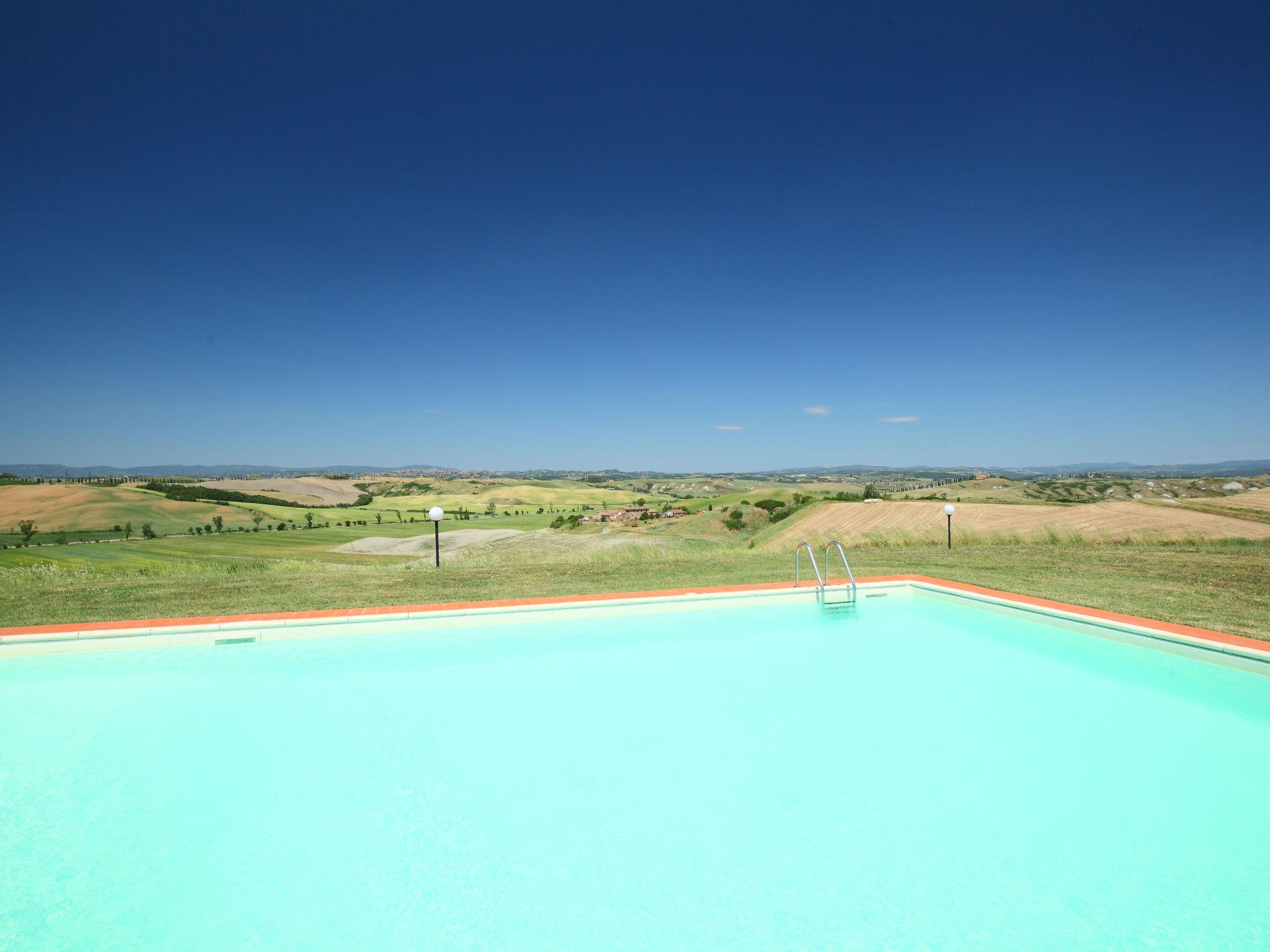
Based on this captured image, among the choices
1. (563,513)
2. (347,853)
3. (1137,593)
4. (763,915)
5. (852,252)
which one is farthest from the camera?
(563,513)

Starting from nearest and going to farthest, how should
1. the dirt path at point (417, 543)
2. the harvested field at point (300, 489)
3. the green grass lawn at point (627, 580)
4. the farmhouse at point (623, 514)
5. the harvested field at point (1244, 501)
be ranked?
the green grass lawn at point (627, 580) → the harvested field at point (1244, 501) → the dirt path at point (417, 543) → the farmhouse at point (623, 514) → the harvested field at point (300, 489)

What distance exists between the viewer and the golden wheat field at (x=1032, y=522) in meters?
12.4

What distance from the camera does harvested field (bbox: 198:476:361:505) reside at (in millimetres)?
43656

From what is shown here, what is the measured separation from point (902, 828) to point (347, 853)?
2.74 m

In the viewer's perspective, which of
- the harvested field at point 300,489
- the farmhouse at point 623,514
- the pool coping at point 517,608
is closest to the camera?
the pool coping at point 517,608

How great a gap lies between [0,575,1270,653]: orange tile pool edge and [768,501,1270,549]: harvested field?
21.2 ft

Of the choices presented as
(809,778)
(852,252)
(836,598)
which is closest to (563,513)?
(852,252)

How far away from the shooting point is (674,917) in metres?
2.31

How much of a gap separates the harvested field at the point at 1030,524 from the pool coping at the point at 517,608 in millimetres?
6622

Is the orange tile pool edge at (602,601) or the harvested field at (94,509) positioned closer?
the orange tile pool edge at (602,601)

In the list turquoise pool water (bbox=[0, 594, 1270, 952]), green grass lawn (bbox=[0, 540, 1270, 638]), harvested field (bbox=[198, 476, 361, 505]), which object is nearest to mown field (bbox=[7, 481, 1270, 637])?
green grass lawn (bbox=[0, 540, 1270, 638])

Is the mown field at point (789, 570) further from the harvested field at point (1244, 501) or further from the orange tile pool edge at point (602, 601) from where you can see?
the orange tile pool edge at point (602, 601)

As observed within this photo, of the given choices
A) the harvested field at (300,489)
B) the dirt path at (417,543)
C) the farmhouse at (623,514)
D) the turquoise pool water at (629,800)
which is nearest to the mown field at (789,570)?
the turquoise pool water at (629,800)

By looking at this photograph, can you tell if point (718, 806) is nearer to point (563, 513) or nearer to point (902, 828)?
point (902, 828)
